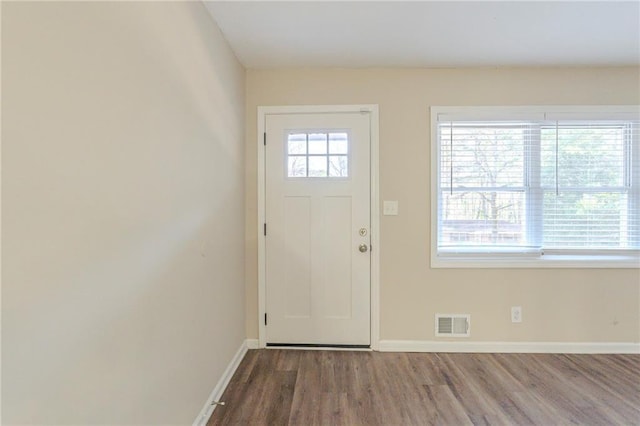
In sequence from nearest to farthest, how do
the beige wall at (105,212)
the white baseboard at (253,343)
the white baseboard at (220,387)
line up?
the beige wall at (105,212) < the white baseboard at (220,387) < the white baseboard at (253,343)

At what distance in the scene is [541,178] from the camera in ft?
8.52

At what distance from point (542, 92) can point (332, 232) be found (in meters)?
2.07

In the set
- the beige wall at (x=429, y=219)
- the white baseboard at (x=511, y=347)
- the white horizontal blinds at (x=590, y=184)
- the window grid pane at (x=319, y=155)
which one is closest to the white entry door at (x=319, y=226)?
the window grid pane at (x=319, y=155)

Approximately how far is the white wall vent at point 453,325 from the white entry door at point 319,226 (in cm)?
60

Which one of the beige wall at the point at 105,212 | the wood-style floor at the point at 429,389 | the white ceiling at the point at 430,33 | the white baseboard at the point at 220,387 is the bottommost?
the wood-style floor at the point at 429,389

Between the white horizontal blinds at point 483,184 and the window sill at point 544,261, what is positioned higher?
the white horizontal blinds at point 483,184

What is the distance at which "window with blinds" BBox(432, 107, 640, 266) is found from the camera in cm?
258

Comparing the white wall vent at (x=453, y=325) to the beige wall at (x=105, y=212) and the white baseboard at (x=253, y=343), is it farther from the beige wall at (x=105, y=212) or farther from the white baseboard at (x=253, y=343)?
the beige wall at (x=105, y=212)

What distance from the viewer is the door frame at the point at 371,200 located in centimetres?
260

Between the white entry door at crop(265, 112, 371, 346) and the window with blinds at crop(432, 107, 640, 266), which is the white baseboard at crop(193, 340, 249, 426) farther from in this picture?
the window with blinds at crop(432, 107, 640, 266)

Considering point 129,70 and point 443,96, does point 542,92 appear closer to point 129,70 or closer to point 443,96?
point 443,96

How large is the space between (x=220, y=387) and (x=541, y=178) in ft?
9.51

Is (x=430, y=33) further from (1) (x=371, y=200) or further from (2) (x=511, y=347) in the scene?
(2) (x=511, y=347)

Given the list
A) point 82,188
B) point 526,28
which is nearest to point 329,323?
point 82,188
